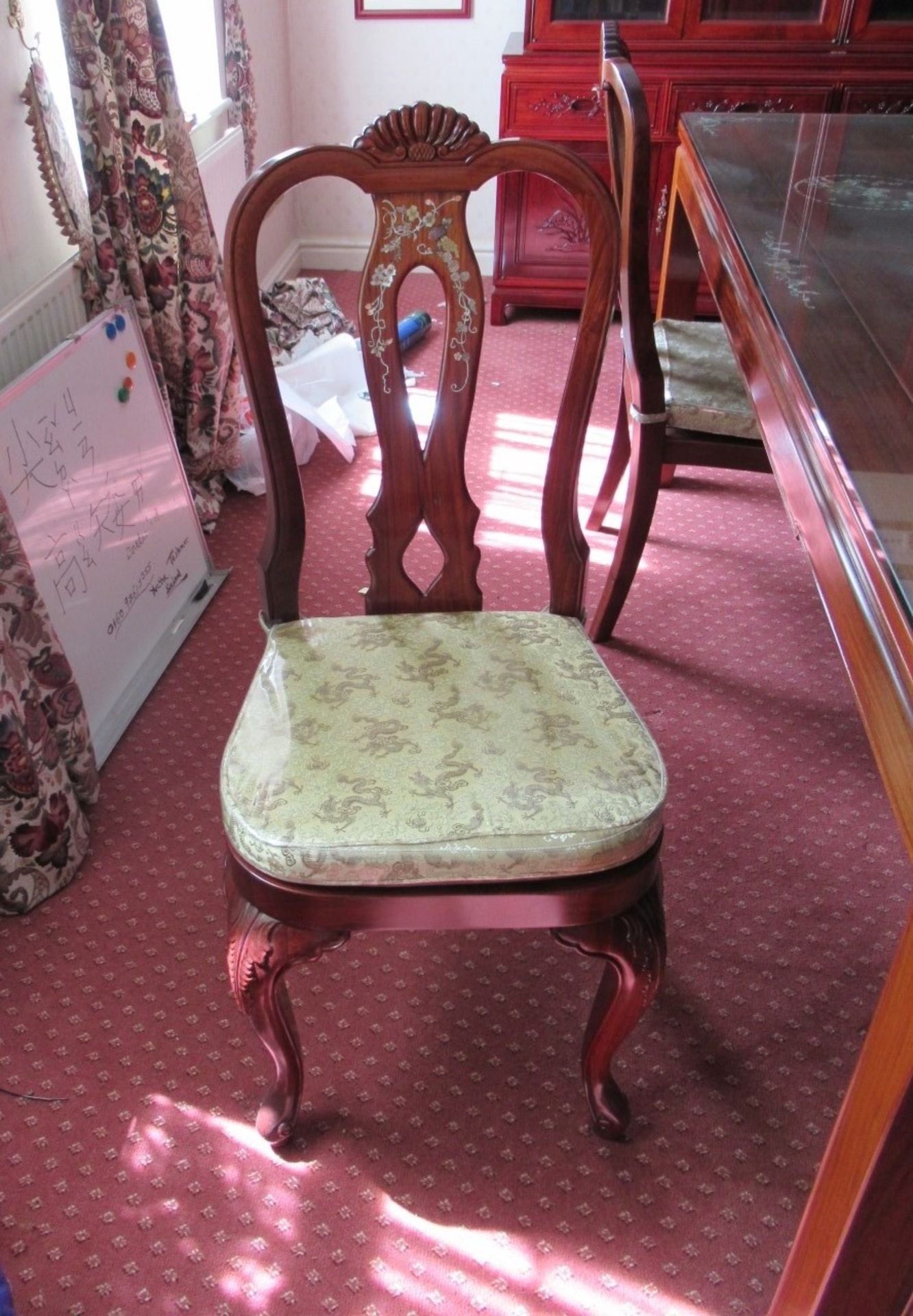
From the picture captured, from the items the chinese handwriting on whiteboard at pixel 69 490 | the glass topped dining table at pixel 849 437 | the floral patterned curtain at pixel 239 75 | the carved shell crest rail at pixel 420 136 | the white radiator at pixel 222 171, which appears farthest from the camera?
the floral patterned curtain at pixel 239 75

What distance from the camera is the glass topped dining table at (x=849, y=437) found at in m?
0.75

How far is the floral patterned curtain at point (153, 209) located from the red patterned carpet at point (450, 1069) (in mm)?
647

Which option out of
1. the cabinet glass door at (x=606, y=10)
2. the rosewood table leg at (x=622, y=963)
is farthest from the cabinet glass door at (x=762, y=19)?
the rosewood table leg at (x=622, y=963)

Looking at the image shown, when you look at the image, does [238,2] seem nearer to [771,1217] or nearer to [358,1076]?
[358,1076]

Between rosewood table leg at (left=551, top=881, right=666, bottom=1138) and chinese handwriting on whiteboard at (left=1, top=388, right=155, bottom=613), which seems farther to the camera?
chinese handwriting on whiteboard at (left=1, top=388, right=155, bottom=613)

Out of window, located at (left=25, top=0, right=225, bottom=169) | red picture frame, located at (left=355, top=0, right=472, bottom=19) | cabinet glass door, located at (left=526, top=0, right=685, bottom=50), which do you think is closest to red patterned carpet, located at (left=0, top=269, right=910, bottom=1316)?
window, located at (left=25, top=0, right=225, bottom=169)

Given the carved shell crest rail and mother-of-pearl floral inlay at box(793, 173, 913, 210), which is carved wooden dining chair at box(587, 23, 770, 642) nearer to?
mother-of-pearl floral inlay at box(793, 173, 913, 210)

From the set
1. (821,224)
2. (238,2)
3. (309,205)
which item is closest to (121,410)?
(821,224)

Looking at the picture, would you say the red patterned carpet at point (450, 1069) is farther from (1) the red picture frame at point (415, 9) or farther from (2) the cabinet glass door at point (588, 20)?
(1) the red picture frame at point (415, 9)

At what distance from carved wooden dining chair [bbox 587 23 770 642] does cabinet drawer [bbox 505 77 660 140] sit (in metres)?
1.13

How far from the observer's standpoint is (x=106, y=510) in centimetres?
183

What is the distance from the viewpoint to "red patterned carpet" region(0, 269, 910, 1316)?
113 centimetres

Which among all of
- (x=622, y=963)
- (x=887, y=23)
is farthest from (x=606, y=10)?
(x=622, y=963)

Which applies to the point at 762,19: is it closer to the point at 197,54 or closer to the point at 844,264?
the point at 197,54
